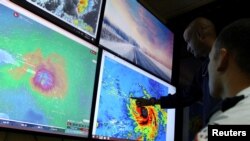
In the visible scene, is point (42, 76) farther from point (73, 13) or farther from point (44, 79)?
point (73, 13)

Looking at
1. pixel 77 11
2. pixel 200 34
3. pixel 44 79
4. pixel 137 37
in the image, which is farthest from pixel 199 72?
pixel 44 79

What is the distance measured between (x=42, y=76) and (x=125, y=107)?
0.59 m

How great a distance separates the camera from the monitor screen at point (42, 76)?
106 cm

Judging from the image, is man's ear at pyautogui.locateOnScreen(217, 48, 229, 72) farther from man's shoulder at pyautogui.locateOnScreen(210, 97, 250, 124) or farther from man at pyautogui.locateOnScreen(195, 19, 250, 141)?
man's shoulder at pyautogui.locateOnScreen(210, 97, 250, 124)

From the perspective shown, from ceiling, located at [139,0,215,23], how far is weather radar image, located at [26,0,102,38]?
978 mm

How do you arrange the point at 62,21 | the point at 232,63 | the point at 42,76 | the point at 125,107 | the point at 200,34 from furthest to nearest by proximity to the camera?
the point at 200,34, the point at 125,107, the point at 62,21, the point at 42,76, the point at 232,63

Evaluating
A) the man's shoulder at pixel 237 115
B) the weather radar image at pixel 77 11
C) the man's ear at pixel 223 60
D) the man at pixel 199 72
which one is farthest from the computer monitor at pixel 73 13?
the man's shoulder at pixel 237 115

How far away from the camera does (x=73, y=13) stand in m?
1.40

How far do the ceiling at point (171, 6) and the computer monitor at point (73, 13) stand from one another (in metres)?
0.99

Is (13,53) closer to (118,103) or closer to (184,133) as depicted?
(118,103)

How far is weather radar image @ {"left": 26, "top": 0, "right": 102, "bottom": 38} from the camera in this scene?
1.27m

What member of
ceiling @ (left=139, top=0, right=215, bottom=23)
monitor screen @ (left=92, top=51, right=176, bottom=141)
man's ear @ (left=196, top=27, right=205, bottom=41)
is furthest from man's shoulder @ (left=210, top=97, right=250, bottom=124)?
ceiling @ (left=139, top=0, right=215, bottom=23)

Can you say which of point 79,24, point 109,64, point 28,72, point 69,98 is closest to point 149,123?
point 109,64

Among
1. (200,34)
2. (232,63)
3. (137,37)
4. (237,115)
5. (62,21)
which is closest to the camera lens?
(237,115)
